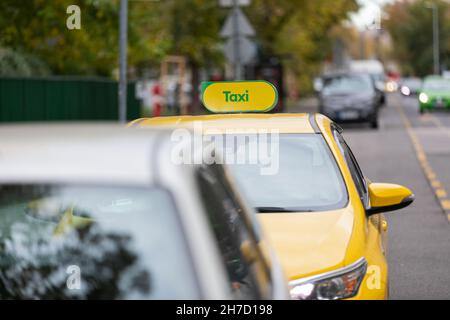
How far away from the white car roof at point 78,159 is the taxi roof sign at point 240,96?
14.2 feet

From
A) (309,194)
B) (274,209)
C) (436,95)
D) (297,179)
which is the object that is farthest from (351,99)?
(274,209)

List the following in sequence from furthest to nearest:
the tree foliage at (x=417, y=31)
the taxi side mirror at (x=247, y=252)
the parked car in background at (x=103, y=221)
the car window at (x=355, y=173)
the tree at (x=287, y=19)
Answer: the tree foliage at (x=417, y=31)
the tree at (x=287, y=19)
the car window at (x=355, y=173)
the taxi side mirror at (x=247, y=252)
the parked car in background at (x=103, y=221)

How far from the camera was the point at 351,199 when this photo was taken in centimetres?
609

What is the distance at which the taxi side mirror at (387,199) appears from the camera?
613 cm

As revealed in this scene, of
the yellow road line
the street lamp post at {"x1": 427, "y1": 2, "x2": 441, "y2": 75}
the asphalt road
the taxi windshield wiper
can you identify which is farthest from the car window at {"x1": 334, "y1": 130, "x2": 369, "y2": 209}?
the street lamp post at {"x1": 427, "y1": 2, "x2": 441, "y2": 75}

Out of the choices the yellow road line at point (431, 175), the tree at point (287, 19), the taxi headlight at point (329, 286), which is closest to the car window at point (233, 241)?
the taxi headlight at point (329, 286)

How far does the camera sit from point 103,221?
106 inches

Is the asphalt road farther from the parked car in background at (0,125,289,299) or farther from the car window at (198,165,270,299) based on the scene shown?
the parked car in background at (0,125,289,299)

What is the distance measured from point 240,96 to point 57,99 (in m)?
17.3

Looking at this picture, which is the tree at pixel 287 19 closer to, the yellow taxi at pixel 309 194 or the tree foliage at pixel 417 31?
the yellow taxi at pixel 309 194

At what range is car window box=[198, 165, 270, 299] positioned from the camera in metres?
2.96

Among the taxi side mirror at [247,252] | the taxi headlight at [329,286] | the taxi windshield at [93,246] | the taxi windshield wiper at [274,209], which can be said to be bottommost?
the taxi headlight at [329,286]
